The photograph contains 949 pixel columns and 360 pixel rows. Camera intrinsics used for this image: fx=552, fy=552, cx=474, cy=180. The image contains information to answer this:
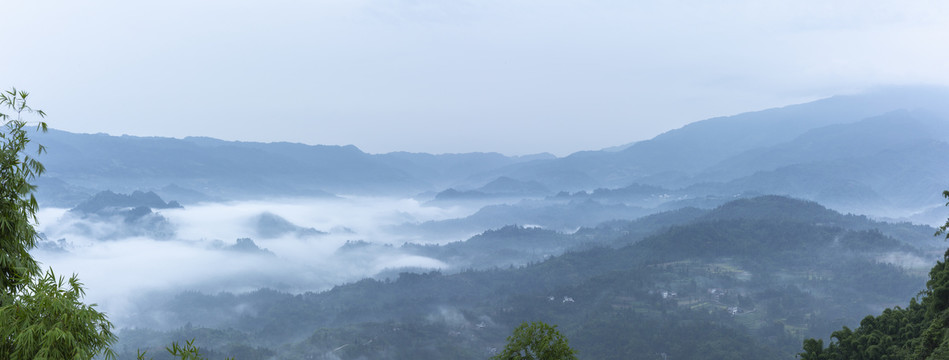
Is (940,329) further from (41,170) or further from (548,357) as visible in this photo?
(41,170)

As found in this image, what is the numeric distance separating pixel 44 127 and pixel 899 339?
64.5m

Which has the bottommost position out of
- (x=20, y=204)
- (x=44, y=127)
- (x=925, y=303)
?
(x=925, y=303)

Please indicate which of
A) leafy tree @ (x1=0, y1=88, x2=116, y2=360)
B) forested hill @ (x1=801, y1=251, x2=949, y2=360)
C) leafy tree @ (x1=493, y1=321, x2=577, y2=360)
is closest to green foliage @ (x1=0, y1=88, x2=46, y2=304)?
leafy tree @ (x1=0, y1=88, x2=116, y2=360)

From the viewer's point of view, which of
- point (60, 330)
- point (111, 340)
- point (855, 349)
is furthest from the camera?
point (855, 349)

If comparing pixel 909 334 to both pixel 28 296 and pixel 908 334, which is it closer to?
pixel 908 334

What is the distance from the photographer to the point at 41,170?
17.2 metres

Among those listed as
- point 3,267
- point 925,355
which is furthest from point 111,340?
point 925,355

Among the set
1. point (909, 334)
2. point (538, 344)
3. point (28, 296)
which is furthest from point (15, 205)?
point (909, 334)

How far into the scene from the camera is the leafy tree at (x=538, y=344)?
29766 mm

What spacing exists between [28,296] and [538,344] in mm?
22629

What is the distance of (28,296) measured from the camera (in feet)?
49.6

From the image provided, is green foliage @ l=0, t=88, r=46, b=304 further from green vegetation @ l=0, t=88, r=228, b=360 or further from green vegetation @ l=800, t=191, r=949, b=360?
green vegetation @ l=800, t=191, r=949, b=360

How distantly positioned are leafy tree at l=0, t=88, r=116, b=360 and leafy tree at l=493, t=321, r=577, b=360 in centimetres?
1947

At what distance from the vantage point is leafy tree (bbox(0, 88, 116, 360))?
47.4 feet
